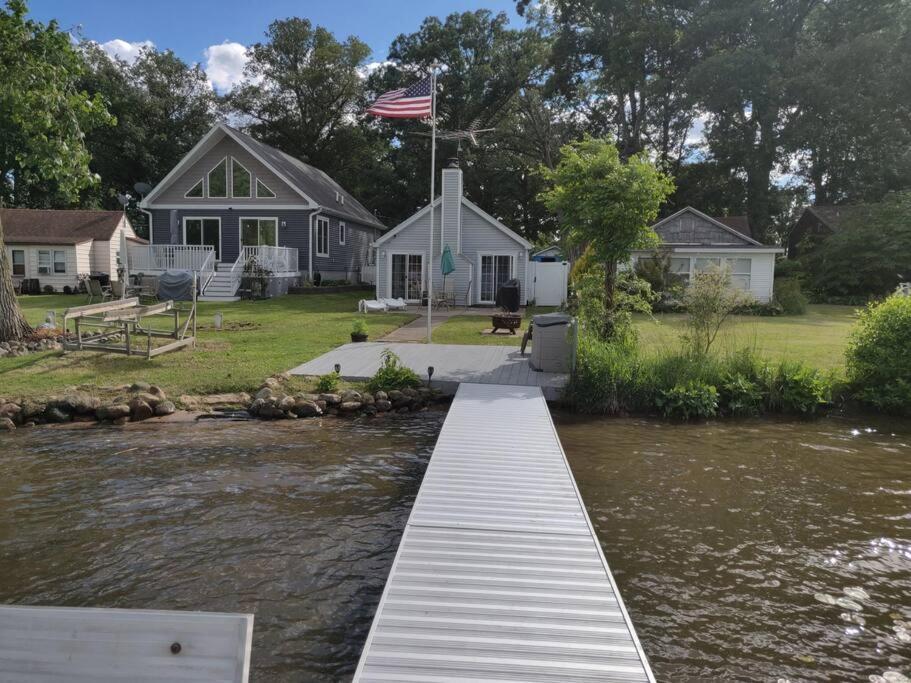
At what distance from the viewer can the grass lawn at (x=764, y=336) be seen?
1135cm

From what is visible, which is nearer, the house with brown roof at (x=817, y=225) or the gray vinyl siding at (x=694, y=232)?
the gray vinyl siding at (x=694, y=232)

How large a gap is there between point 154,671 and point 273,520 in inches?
129

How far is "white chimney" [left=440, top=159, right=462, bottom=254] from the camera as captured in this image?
22266 mm

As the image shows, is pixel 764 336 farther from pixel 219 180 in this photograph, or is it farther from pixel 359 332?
pixel 219 180

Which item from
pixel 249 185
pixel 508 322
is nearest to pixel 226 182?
pixel 249 185

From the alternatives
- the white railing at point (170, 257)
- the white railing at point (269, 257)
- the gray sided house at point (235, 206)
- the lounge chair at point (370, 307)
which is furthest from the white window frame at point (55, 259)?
the lounge chair at point (370, 307)

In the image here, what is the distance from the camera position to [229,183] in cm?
2612

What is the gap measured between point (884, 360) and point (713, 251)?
1648 cm

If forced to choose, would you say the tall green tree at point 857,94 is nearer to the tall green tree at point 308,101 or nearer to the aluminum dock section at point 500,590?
the tall green tree at point 308,101

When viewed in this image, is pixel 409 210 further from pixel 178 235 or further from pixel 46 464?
pixel 46 464

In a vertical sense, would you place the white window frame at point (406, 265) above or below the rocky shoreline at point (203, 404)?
above

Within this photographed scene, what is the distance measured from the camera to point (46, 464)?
22.6 ft

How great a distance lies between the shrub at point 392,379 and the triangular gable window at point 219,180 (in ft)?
62.8

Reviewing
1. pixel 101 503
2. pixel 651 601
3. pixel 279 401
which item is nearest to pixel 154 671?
pixel 651 601
